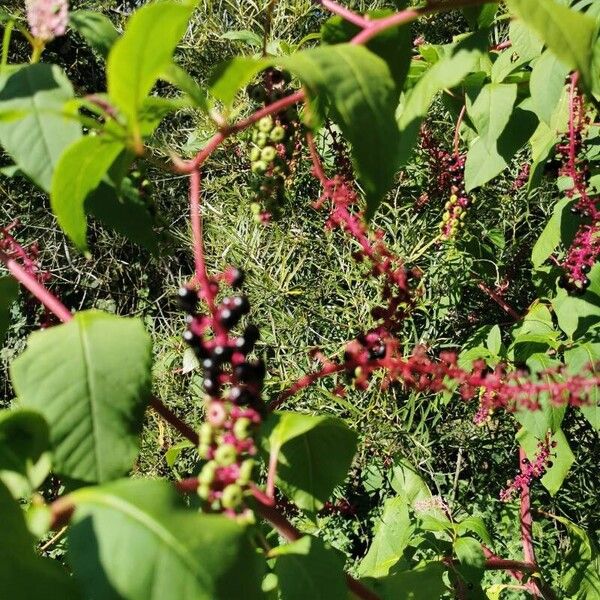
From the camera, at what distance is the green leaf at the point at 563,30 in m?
0.59

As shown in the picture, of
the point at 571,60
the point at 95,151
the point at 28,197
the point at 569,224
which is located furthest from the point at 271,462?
the point at 28,197

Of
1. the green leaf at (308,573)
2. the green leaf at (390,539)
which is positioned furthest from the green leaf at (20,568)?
the green leaf at (390,539)

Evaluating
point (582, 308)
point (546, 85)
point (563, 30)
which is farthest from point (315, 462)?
point (582, 308)

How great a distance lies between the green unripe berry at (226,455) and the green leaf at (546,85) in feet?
2.88

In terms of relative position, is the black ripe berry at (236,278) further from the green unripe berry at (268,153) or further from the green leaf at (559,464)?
the green leaf at (559,464)

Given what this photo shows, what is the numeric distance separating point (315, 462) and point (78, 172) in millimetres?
387

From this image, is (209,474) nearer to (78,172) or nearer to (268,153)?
(78,172)

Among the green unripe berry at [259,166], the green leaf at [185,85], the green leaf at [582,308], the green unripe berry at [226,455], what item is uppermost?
the green leaf at [185,85]

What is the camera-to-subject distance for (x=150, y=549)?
0.45 m

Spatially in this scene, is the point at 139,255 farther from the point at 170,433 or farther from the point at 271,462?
the point at 271,462

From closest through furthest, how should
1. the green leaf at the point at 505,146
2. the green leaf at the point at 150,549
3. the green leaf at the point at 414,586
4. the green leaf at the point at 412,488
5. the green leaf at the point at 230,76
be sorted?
1. the green leaf at the point at 150,549
2. the green leaf at the point at 230,76
3. the green leaf at the point at 414,586
4. the green leaf at the point at 505,146
5. the green leaf at the point at 412,488

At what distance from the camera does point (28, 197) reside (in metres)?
4.48

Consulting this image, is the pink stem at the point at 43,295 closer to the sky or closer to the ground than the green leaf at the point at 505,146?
closer to the sky

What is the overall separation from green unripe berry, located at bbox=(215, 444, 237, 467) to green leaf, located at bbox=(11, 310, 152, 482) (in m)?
0.08
